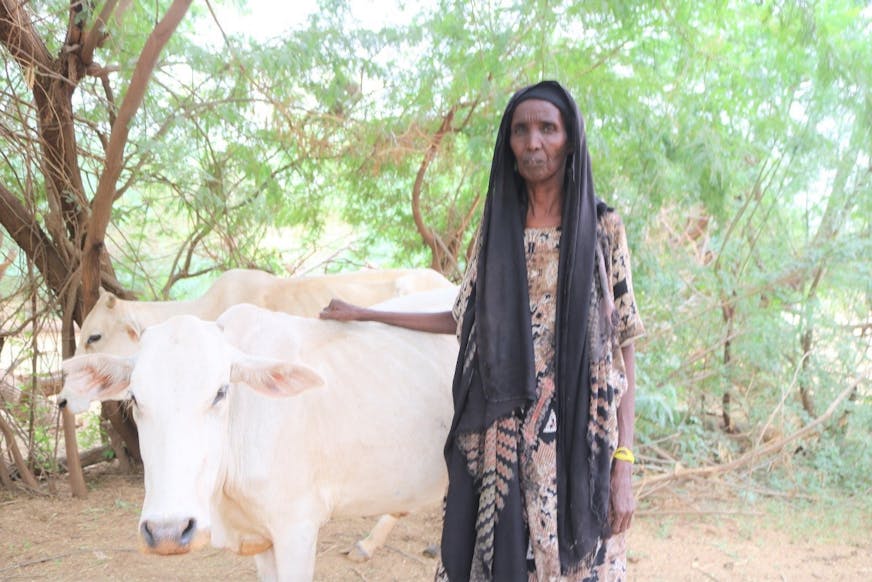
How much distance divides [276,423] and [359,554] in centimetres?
187

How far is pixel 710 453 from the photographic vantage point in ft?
18.7

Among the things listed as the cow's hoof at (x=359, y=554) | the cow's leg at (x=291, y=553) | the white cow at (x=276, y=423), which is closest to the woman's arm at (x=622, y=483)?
the white cow at (x=276, y=423)

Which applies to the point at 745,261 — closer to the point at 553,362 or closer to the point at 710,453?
the point at 710,453

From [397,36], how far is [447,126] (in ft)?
2.36

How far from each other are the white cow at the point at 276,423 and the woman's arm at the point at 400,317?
9 centimetres

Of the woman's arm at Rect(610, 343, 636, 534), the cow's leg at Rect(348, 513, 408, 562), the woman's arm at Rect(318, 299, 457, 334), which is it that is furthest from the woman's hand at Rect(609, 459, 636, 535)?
the cow's leg at Rect(348, 513, 408, 562)

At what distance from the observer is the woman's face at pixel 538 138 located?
228cm

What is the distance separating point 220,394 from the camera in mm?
2365

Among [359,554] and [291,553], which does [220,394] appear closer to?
[291,553]

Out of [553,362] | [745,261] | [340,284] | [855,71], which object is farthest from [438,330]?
[745,261]

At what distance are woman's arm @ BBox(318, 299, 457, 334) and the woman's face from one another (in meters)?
0.65

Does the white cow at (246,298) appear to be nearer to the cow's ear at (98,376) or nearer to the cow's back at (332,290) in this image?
the cow's back at (332,290)

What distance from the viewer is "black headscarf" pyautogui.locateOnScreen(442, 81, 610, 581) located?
2.24 meters

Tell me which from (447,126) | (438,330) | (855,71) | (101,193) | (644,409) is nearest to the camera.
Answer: (438,330)
